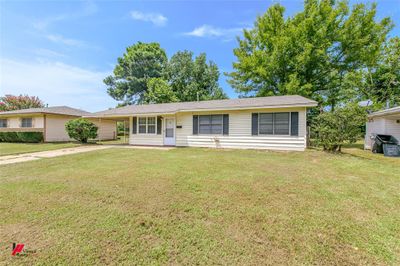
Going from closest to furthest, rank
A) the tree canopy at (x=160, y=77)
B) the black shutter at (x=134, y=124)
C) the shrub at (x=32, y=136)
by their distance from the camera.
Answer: the black shutter at (x=134, y=124), the shrub at (x=32, y=136), the tree canopy at (x=160, y=77)

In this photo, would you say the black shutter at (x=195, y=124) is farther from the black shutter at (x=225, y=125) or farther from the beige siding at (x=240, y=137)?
the black shutter at (x=225, y=125)

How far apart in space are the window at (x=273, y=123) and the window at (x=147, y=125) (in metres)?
7.26

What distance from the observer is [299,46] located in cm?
1672

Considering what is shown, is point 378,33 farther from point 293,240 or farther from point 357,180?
point 293,240

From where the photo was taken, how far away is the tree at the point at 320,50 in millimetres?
16156

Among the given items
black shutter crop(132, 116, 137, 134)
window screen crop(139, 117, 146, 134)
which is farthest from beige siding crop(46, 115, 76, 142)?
window screen crop(139, 117, 146, 134)

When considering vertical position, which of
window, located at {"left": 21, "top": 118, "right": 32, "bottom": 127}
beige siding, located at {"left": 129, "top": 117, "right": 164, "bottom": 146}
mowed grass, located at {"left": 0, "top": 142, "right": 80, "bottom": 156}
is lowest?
mowed grass, located at {"left": 0, "top": 142, "right": 80, "bottom": 156}

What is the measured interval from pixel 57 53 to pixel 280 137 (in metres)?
16.1

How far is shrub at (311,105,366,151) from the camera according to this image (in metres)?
8.66

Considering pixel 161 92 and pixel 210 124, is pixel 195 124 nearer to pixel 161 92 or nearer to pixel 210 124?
pixel 210 124

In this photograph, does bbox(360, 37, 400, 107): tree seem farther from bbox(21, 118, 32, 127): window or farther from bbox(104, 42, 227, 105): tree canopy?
bbox(21, 118, 32, 127): window

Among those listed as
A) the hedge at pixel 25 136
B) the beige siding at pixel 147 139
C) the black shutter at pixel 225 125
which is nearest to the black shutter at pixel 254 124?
the black shutter at pixel 225 125

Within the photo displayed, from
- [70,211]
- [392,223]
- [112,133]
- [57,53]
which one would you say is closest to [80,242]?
[70,211]

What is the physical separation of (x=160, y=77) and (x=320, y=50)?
21519mm
